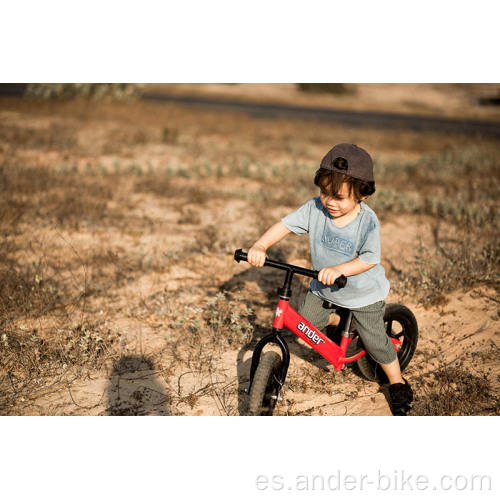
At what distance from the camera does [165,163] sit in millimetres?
10062

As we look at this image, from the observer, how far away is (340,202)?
263 centimetres

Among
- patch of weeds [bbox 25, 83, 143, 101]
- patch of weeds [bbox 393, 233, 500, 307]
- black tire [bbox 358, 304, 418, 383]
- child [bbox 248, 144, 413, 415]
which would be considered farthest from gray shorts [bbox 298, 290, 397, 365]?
patch of weeds [bbox 25, 83, 143, 101]

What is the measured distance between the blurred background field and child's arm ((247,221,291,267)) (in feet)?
3.99

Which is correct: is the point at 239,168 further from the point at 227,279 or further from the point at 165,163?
the point at 227,279

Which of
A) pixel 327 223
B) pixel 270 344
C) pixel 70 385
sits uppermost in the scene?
pixel 327 223

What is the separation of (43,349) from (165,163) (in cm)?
698

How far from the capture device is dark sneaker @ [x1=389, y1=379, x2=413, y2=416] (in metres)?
3.12

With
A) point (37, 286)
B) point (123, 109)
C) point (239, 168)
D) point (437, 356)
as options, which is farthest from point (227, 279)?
point (123, 109)

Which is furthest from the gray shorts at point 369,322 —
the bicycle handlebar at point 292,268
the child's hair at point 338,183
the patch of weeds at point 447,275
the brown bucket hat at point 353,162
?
the patch of weeds at point 447,275

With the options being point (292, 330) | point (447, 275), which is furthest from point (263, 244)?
point (447, 275)

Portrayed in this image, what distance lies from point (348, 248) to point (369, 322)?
576 mm

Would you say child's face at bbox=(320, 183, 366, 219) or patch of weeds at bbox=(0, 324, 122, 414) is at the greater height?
child's face at bbox=(320, 183, 366, 219)

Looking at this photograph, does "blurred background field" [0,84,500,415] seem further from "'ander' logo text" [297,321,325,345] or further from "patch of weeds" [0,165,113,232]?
"'ander' logo text" [297,321,325,345]

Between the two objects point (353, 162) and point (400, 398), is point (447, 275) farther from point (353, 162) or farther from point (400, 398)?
point (353, 162)
